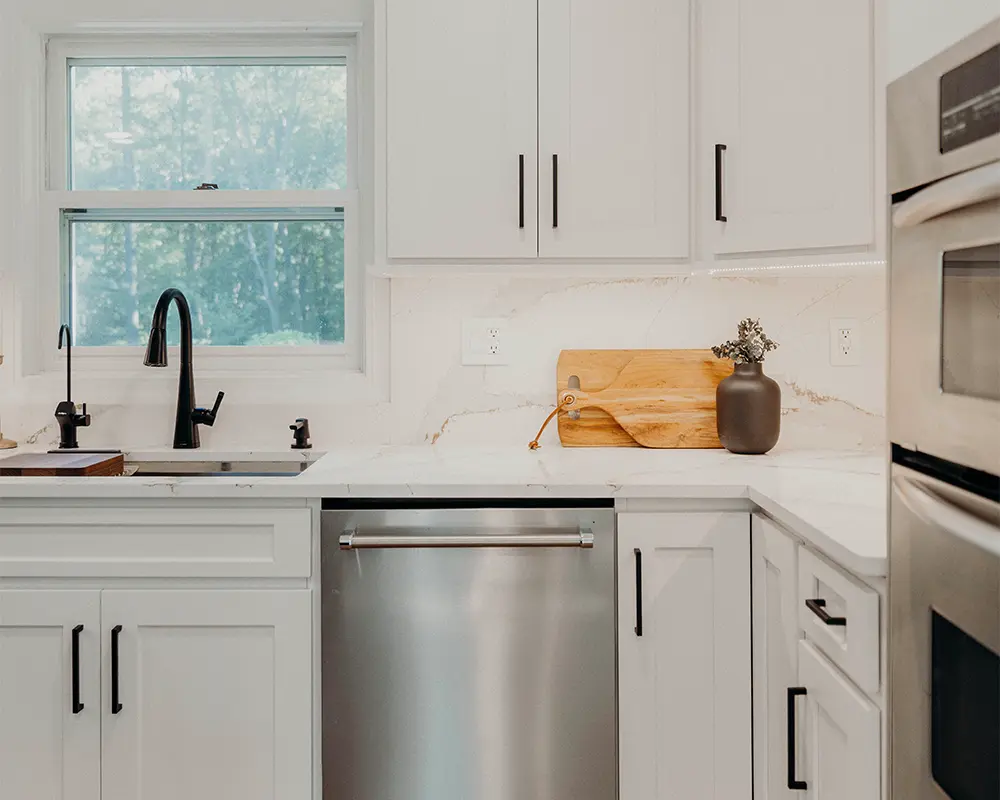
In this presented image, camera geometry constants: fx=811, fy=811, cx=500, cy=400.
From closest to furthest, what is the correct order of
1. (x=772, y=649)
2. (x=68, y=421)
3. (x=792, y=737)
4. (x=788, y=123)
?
(x=792, y=737), (x=772, y=649), (x=788, y=123), (x=68, y=421)

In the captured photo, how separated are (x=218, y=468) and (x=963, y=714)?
183 centimetres

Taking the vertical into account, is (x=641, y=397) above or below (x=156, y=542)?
above

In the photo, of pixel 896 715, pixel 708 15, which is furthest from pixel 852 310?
pixel 896 715

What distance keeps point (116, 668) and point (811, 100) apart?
1841 mm

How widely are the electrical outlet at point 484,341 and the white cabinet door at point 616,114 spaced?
0.39m

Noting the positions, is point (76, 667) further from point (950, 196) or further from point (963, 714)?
point (950, 196)

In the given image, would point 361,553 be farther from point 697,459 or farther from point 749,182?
point 749,182

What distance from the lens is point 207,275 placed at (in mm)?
2346

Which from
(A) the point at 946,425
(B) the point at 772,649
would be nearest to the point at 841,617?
(B) the point at 772,649

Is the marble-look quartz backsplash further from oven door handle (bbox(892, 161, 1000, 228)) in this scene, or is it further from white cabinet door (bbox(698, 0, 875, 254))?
oven door handle (bbox(892, 161, 1000, 228))

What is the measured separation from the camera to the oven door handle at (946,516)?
766 millimetres

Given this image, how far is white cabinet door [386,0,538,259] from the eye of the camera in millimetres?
1928

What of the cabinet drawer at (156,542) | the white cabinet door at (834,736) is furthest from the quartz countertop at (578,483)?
the white cabinet door at (834,736)

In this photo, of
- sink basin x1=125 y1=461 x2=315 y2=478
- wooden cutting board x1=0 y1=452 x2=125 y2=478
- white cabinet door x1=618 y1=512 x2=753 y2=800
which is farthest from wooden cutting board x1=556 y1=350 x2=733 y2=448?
wooden cutting board x1=0 y1=452 x2=125 y2=478
